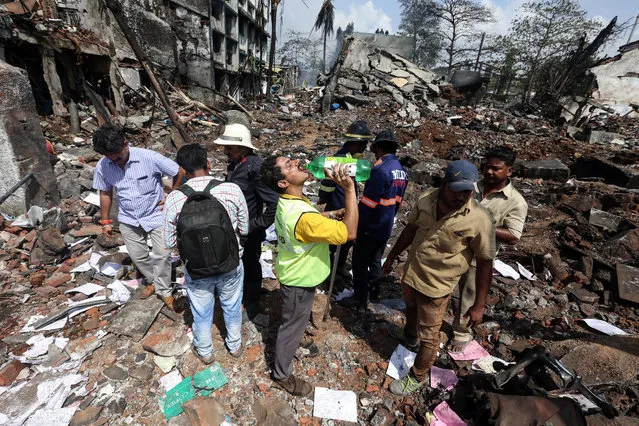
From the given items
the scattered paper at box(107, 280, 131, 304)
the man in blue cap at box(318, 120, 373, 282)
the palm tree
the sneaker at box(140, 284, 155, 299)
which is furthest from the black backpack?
the palm tree

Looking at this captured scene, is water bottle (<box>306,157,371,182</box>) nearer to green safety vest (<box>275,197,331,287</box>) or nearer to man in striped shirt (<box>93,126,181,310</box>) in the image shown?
green safety vest (<box>275,197,331,287</box>)

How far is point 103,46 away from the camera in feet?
27.9

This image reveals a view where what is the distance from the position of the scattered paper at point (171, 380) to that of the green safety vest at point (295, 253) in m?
1.32

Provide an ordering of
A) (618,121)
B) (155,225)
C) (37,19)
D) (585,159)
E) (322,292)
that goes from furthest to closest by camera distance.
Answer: (618,121)
(585,159)
(37,19)
(322,292)
(155,225)

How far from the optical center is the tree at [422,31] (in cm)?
2805

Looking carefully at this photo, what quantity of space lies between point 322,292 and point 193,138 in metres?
7.21

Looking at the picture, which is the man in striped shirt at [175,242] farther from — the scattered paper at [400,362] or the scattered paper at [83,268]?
the scattered paper at [83,268]

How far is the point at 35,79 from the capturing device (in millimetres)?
7766

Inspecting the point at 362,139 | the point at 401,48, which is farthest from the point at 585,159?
the point at 401,48

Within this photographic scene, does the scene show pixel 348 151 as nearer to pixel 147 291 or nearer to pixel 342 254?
pixel 342 254

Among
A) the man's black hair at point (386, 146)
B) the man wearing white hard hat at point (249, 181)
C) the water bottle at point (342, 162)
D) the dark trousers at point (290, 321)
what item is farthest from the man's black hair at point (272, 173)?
the man's black hair at point (386, 146)

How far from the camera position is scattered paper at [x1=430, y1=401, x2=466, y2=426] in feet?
6.85

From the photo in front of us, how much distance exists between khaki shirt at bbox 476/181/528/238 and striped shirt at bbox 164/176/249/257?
197cm

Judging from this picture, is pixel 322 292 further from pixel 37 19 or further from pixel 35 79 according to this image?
pixel 35 79
